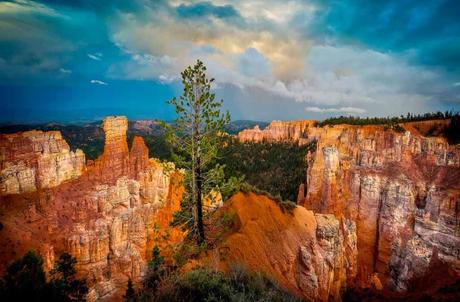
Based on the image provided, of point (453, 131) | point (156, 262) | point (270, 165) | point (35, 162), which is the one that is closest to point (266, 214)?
point (156, 262)

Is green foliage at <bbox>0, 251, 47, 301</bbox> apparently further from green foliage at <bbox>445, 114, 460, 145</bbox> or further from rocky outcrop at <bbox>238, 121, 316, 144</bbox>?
rocky outcrop at <bbox>238, 121, 316, 144</bbox>

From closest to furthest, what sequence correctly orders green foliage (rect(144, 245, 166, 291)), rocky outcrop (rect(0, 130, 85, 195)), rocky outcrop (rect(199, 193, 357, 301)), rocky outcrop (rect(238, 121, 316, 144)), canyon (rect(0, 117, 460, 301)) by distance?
green foliage (rect(144, 245, 166, 291)) < rocky outcrop (rect(199, 193, 357, 301)) < canyon (rect(0, 117, 460, 301)) < rocky outcrop (rect(0, 130, 85, 195)) < rocky outcrop (rect(238, 121, 316, 144))

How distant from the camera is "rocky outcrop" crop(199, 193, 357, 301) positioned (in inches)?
580

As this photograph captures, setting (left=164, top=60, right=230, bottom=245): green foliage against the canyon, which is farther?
the canyon

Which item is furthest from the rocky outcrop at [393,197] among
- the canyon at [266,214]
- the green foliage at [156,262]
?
the green foliage at [156,262]

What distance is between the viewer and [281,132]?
300 feet

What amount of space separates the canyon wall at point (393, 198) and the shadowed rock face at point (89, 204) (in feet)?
75.0

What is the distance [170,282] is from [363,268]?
111 ft

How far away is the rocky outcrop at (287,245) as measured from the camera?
48.3 ft

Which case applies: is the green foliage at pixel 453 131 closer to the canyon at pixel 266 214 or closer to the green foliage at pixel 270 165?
the canyon at pixel 266 214

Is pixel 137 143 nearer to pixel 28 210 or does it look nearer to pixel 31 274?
pixel 28 210

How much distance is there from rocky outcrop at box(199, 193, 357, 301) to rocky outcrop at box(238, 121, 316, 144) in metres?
63.6

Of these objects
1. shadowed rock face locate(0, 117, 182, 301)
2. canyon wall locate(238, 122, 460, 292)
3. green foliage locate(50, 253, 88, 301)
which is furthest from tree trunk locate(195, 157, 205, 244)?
canyon wall locate(238, 122, 460, 292)

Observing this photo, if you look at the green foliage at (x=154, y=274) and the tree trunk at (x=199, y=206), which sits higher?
the tree trunk at (x=199, y=206)
